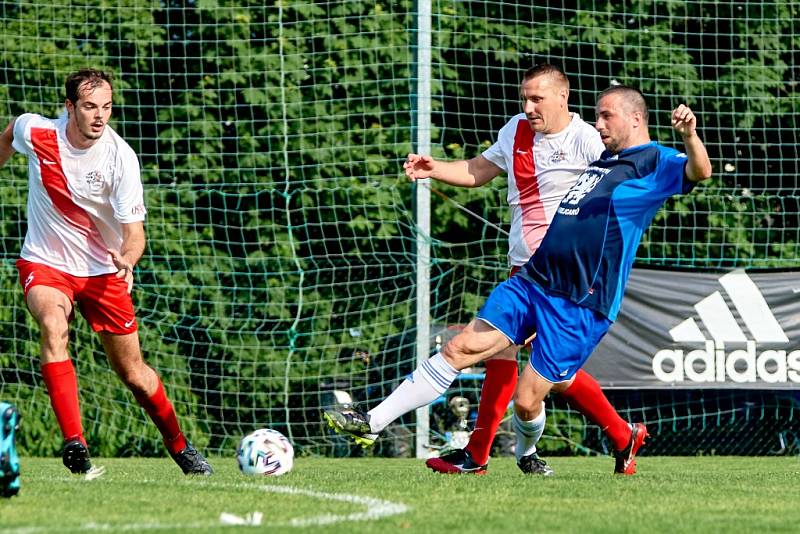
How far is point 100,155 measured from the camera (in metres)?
6.52

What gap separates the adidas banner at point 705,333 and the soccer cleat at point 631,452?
394cm

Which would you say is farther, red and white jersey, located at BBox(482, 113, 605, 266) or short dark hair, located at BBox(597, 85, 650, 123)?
red and white jersey, located at BBox(482, 113, 605, 266)

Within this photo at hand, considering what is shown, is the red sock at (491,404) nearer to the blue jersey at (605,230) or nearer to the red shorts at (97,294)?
the blue jersey at (605,230)

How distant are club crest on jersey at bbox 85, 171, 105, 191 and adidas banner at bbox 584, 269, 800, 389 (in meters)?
5.34

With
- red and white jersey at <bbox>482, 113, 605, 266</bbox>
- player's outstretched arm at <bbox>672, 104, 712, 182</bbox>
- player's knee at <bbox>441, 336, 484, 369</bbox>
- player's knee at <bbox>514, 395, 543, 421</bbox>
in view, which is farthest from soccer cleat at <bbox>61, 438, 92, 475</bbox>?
player's outstretched arm at <bbox>672, 104, 712, 182</bbox>

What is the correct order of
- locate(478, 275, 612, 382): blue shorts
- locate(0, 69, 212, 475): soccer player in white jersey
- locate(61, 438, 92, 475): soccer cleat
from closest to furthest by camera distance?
locate(61, 438, 92, 475): soccer cleat
locate(478, 275, 612, 382): blue shorts
locate(0, 69, 212, 475): soccer player in white jersey

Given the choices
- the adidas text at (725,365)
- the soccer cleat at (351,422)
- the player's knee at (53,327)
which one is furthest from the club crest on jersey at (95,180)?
the adidas text at (725,365)

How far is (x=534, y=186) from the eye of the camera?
6801 mm

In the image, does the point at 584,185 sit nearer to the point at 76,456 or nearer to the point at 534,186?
the point at 534,186

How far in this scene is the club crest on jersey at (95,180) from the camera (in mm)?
6500

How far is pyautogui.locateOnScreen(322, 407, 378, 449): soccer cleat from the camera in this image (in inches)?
225

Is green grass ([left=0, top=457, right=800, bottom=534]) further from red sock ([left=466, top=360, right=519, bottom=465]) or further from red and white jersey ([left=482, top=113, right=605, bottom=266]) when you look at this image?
red and white jersey ([left=482, top=113, right=605, bottom=266])

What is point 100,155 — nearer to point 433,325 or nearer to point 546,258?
point 546,258

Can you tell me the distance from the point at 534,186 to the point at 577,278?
2.97 feet
